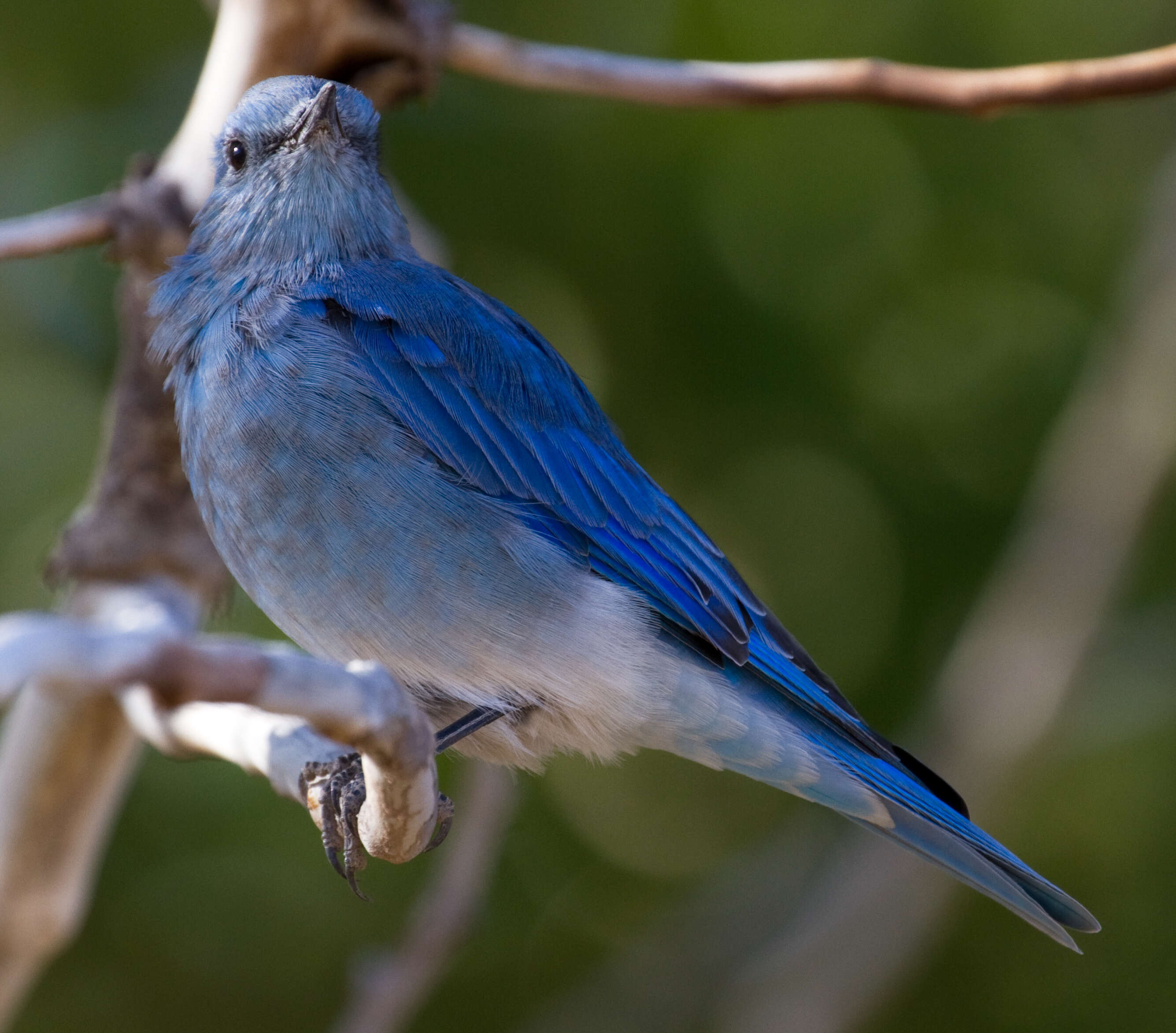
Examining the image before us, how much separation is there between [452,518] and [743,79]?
1.40m

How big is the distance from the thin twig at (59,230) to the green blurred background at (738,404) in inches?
84.7

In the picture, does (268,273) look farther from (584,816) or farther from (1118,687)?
(1118,687)

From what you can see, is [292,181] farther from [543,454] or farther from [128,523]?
[128,523]

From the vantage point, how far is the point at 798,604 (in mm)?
6234

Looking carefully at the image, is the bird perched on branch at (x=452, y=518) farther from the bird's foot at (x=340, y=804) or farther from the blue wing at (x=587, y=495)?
the bird's foot at (x=340, y=804)

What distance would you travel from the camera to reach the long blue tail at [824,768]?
3.00m

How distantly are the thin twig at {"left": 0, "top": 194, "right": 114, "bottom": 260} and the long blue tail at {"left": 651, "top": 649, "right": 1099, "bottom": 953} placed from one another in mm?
1876

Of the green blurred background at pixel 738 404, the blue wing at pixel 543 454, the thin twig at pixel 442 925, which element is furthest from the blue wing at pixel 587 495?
the green blurred background at pixel 738 404

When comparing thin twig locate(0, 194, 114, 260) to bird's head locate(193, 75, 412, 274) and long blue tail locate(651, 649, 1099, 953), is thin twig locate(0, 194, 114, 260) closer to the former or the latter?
bird's head locate(193, 75, 412, 274)

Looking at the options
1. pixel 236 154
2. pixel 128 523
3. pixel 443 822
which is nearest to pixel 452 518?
pixel 443 822

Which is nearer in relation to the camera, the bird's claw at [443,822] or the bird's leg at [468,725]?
the bird's claw at [443,822]

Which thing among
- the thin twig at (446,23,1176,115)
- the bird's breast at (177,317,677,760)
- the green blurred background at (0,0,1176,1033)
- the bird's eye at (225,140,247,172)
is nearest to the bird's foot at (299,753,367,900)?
the bird's breast at (177,317,677,760)

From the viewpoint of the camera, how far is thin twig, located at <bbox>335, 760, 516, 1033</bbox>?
3807 millimetres

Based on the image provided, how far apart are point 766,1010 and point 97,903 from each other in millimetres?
2895
